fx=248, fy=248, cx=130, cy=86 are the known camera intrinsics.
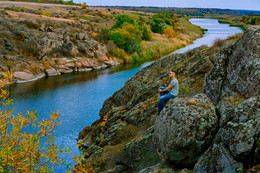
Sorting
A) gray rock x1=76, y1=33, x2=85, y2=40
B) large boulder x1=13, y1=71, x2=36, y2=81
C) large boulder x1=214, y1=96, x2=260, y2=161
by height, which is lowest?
large boulder x1=13, y1=71, x2=36, y2=81

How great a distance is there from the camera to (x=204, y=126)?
10.2 meters

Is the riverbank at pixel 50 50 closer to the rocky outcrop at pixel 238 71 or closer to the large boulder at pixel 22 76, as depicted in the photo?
the large boulder at pixel 22 76

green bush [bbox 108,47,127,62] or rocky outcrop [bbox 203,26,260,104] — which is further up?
rocky outcrop [bbox 203,26,260,104]

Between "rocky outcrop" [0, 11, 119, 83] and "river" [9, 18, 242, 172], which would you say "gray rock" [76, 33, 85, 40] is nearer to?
"rocky outcrop" [0, 11, 119, 83]

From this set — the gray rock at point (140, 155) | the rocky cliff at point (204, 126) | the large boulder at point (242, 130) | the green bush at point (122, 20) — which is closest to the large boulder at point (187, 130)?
the rocky cliff at point (204, 126)

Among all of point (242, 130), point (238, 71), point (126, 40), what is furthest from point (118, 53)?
point (242, 130)

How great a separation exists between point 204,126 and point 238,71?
4.48 metres

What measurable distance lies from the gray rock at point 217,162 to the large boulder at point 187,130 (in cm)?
63

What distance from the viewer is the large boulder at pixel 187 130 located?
1024 cm

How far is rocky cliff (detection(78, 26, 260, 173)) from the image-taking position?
8797mm

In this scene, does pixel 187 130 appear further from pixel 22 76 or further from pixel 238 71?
pixel 22 76

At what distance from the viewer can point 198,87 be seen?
19859mm

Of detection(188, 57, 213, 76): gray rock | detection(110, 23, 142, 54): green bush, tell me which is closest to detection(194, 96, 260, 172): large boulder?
detection(188, 57, 213, 76): gray rock

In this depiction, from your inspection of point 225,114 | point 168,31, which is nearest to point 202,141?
point 225,114
